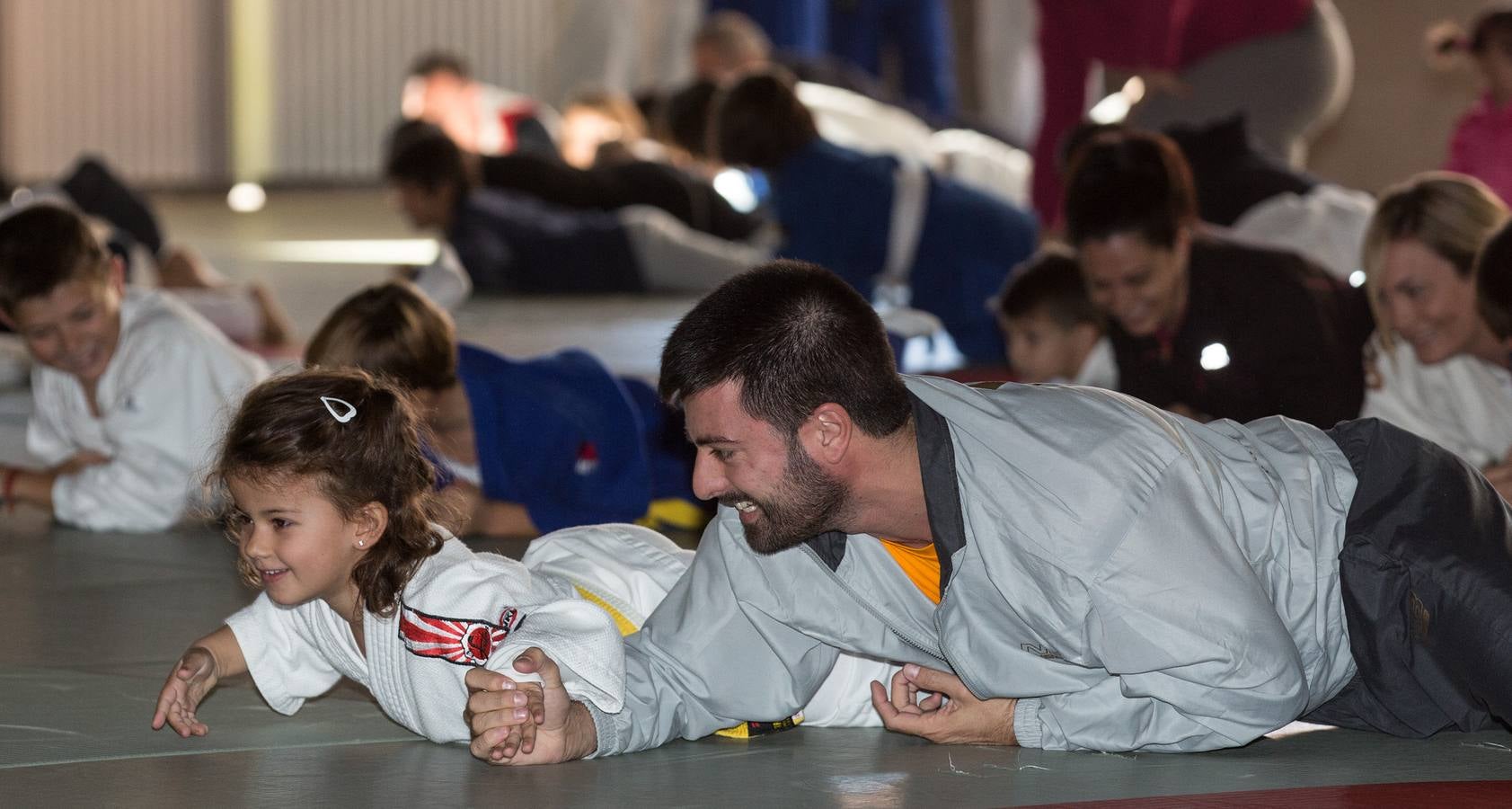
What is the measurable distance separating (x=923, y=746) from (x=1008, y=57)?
11.3 meters

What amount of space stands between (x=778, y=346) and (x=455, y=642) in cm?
60

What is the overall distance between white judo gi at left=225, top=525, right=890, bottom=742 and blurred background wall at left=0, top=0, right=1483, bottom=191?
1051cm

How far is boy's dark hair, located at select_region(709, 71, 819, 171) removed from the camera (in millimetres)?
6508

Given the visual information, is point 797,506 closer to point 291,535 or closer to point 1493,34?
point 291,535

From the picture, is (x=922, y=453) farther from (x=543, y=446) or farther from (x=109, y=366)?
(x=109, y=366)

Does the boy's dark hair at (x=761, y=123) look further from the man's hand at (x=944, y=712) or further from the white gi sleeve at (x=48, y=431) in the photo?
the man's hand at (x=944, y=712)

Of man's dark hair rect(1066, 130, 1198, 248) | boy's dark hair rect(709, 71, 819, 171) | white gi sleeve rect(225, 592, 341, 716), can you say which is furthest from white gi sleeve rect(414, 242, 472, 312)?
white gi sleeve rect(225, 592, 341, 716)

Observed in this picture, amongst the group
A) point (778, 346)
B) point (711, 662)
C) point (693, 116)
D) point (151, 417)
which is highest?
point (778, 346)

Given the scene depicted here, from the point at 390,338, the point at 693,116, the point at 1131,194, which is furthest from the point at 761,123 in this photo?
the point at 390,338

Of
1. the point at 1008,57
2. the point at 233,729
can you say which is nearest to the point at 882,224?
the point at 233,729

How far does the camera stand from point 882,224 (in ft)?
22.4

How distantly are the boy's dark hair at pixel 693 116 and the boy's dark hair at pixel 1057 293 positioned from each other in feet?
11.6

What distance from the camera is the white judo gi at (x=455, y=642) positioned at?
8.09ft

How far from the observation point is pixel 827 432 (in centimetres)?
231
